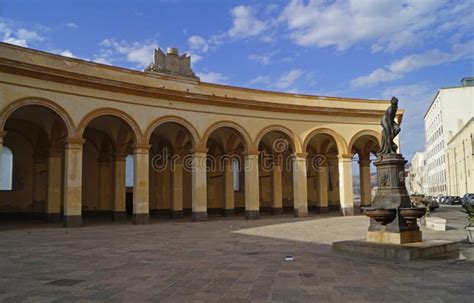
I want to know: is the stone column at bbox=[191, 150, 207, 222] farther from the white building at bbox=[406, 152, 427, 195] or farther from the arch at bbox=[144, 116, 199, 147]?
the white building at bbox=[406, 152, 427, 195]

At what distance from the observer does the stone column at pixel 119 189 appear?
76.8 ft

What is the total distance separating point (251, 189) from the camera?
2375cm

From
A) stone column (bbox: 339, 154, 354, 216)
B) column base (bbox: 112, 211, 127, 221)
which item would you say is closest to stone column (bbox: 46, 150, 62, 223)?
column base (bbox: 112, 211, 127, 221)

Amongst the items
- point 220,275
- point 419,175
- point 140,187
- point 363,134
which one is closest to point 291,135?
point 363,134

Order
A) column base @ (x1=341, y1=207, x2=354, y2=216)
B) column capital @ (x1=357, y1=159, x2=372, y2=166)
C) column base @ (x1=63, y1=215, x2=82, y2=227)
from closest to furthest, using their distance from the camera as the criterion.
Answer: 1. column base @ (x1=63, y1=215, x2=82, y2=227)
2. column base @ (x1=341, y1=207, x2=354, y2=216)
3. column capital @ (x1=357, y1=159, x2=372, y2=166)

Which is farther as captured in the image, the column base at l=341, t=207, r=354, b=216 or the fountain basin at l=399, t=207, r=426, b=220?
the column base at l=341, t=207, r=354, b=216

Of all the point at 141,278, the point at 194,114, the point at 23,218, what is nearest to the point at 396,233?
the point at 141,278

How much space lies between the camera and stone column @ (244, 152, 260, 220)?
23516 millimetres

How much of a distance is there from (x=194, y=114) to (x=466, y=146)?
134 feet

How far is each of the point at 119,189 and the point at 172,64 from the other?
7.69 meters

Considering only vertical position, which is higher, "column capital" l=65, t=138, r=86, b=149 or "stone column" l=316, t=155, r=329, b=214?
"column capital" l=65, t=138, r=86, b=149

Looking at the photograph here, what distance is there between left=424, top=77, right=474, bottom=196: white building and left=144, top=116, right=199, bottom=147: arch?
5068 centimetres

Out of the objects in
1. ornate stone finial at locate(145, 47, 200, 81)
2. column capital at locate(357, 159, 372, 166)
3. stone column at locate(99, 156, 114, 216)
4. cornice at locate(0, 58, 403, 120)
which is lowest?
stone column at locate(99, 156, 114, 216)

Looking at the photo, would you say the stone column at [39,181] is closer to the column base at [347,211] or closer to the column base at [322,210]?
the column base at [322,210]
